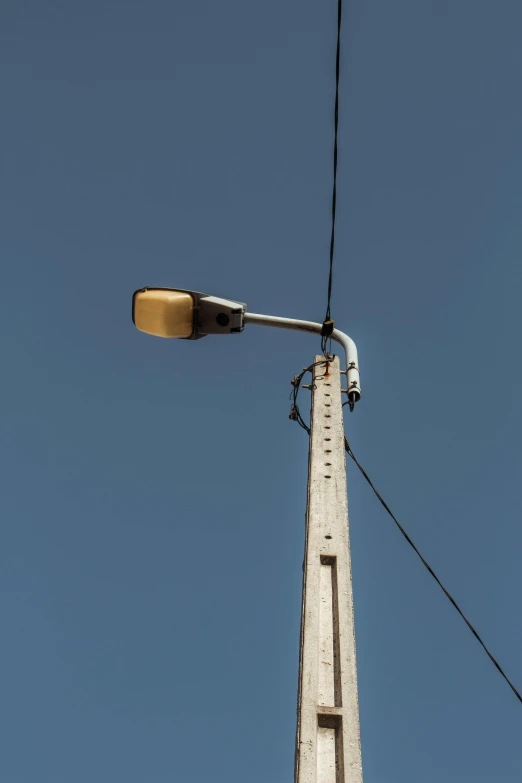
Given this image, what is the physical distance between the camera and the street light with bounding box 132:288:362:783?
2.22 metres

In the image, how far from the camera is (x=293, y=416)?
5.29m

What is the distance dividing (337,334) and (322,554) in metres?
1.72

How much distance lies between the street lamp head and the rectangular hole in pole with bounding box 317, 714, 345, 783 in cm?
225

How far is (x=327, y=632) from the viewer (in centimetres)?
268

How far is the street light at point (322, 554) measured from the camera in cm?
222

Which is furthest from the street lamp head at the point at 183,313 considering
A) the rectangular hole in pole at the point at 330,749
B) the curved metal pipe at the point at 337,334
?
the rectangular hole in pole at the point at 330,749

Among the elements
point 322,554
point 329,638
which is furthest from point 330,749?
point 322,554

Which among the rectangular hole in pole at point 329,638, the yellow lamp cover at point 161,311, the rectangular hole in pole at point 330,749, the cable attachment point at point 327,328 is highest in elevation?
the cable attachment point at point 327,328

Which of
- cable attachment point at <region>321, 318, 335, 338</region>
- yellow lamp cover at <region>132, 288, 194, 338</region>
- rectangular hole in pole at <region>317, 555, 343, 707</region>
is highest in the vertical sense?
cable attachment point at <region>321, 318, 335, 338</region>

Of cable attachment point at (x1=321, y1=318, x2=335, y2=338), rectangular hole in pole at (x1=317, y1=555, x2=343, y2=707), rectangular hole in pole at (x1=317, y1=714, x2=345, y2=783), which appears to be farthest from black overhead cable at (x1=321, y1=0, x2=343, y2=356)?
rectangular hole in pole at (x1=317, y1=714, x2=345, y2=783)

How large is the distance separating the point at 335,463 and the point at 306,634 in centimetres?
96

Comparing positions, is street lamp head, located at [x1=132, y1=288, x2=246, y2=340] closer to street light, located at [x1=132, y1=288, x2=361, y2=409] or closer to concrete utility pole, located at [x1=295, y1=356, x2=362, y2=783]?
street light, located at [x1=132, y1=288, x2=361, y2=409]

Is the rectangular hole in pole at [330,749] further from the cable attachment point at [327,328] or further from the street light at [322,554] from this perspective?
the cable attachment point at [327,328]

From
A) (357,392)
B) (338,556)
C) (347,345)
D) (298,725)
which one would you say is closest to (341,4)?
(347,345)
